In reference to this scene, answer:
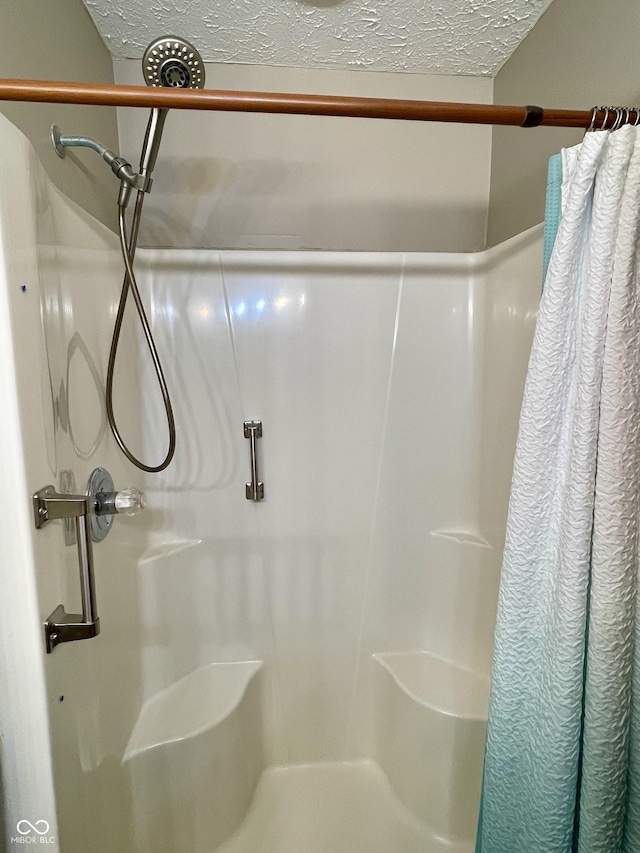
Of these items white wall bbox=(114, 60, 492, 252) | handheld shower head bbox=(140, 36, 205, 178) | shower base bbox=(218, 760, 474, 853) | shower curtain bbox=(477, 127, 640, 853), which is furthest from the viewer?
white wall bbox=(114, 60, 492, 252)

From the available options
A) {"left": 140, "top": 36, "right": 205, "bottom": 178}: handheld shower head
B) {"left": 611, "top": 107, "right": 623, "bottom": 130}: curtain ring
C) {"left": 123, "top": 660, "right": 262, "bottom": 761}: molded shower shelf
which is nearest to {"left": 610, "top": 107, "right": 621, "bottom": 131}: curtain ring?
{"left": 611, "top": 107, "right": 623, "bottom": 130}: curtain ring

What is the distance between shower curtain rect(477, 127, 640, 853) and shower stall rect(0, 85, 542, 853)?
20.9 inches

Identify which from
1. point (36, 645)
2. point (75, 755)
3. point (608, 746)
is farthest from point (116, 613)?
point (608, 746)

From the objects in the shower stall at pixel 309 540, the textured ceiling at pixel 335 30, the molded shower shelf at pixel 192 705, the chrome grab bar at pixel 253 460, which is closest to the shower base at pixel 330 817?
the shower stall at pixel 309 540

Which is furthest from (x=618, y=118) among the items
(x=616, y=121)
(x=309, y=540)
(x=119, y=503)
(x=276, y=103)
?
(x=309, y=540)

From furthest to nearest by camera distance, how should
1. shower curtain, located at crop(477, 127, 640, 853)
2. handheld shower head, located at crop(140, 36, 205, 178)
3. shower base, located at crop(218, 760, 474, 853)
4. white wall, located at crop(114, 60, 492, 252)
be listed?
white wall, located at crop(114, 60, 492, 252) → shower base, located at crop(218, 760, 474, 853) → handheld shower head, located at crop(140, 36, 205, 178) → shower curtain, located at crop(477, 127, 640, 853)

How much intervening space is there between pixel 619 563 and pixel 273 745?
131 cm

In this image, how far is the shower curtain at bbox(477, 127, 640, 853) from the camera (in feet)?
2.07

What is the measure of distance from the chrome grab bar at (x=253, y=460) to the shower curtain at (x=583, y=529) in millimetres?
834

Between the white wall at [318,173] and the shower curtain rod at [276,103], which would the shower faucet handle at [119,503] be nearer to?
the shower curtain rod at [276,103]

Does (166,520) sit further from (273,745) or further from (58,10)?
(58,10)

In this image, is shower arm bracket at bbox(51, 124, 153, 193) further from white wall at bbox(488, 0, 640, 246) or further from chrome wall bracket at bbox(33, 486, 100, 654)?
white wall at bbox(488, 0, 640, 246)

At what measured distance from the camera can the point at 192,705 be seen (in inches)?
50.4

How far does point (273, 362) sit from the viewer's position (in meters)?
1.43
